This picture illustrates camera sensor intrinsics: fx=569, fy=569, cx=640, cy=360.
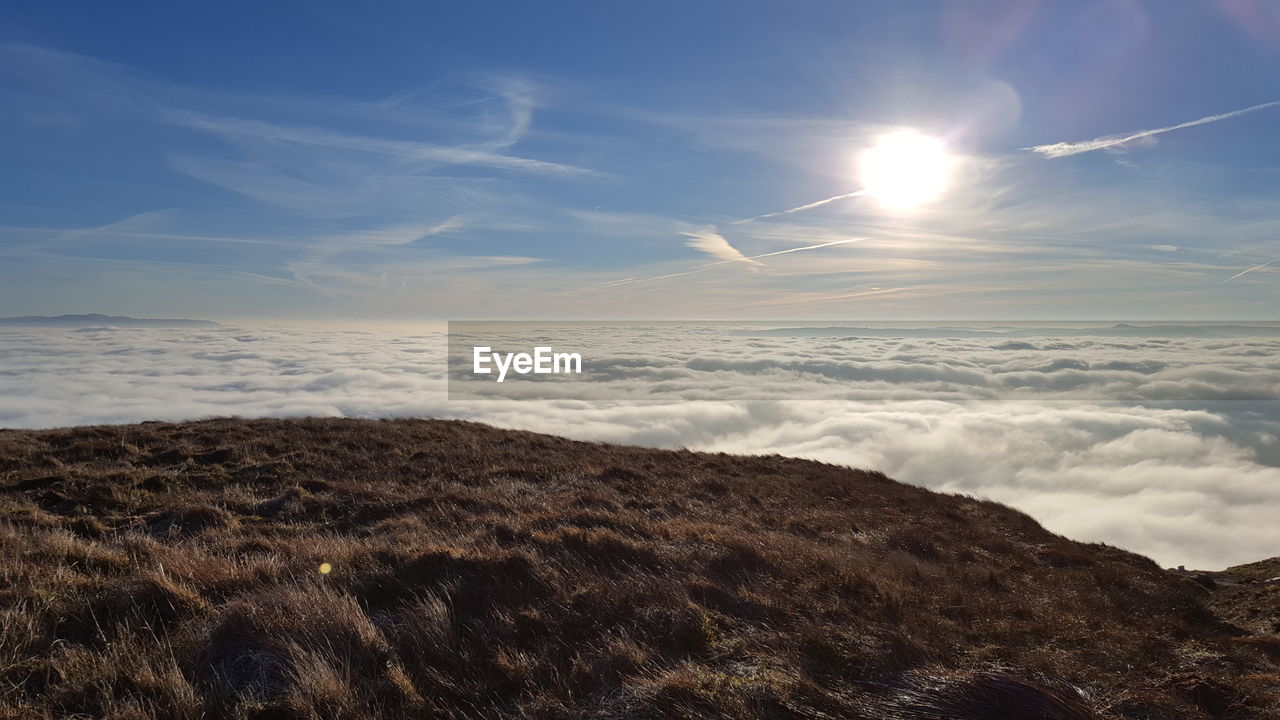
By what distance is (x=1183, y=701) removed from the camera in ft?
15.5

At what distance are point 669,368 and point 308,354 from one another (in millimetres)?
112501

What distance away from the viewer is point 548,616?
15.8 ft

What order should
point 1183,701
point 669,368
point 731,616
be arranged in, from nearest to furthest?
point 1183,701, point 731,616, point 669,368

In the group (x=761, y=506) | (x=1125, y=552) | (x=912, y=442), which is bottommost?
(x=912, y=442)

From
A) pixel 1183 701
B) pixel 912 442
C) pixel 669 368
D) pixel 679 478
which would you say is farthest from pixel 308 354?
pixel 1183 701

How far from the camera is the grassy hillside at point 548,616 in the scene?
3.66 meters

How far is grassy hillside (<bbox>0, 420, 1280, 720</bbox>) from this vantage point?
3.66 meters

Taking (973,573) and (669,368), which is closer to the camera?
(973,573)

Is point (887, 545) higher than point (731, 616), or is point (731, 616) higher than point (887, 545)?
point (731, 616)

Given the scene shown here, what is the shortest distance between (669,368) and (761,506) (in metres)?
180

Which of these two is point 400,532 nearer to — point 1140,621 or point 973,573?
point 973,573

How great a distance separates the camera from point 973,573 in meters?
9.59

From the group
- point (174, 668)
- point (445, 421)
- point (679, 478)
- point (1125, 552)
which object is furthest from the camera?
point (445, 421)

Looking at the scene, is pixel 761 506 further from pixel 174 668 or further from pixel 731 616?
pixel 174 668
